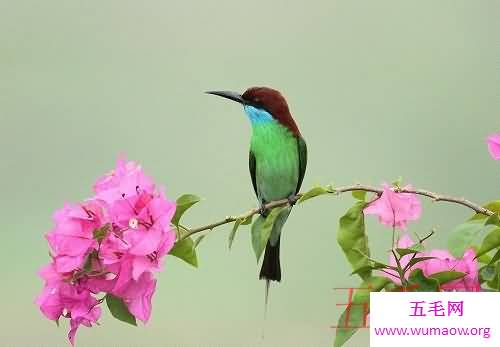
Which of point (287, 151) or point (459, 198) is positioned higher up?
point (287, 151)

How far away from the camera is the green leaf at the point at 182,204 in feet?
3.30

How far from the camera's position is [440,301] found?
1009mm

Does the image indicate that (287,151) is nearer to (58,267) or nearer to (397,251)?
(397,251)

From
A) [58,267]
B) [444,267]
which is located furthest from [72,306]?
[444,267]

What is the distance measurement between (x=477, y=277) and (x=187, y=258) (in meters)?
0.41

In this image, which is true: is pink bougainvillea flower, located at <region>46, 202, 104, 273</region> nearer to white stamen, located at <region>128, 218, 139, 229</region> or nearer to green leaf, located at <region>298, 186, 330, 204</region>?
white stamen, located at <region>128, 218, 139, 229</region>

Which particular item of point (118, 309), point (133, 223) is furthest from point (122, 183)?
point (118, 309)

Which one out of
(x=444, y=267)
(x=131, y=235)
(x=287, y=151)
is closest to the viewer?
(x=131, y=235)

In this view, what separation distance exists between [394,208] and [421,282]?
128 mm

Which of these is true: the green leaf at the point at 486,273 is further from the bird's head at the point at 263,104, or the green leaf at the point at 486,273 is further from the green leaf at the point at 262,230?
the bird's head at the point at 263,104

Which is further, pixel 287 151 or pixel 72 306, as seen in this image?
pixel 287 151

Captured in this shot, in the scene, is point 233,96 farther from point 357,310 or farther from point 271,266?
point 357,310

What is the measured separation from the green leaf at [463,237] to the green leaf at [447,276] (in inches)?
1.3
